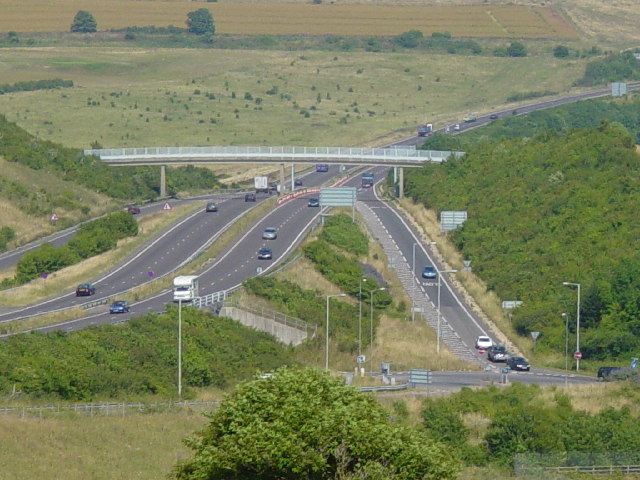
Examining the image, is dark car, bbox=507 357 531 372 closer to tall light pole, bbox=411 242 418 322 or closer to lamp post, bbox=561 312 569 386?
lamp post, bbox=561 312 569 386

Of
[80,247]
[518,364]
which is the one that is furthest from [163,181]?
[518,364]

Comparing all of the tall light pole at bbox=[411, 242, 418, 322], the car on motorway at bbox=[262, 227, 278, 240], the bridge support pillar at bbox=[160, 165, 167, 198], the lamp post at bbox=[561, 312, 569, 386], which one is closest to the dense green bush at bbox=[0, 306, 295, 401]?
the tall light pole at bbox=[411, 242, 418, 322]

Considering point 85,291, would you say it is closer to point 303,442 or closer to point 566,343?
point 566,343

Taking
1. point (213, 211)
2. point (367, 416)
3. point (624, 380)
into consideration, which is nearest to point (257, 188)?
point (213, 211)

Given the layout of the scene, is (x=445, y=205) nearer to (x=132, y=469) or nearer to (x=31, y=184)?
(x=31, y=184)

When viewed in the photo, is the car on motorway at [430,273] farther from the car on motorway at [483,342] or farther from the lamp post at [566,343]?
the car on motorway at [483,342]
